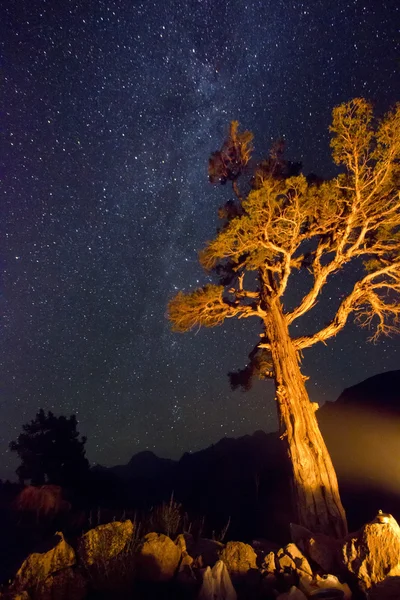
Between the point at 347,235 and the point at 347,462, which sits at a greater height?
the point at 347,235

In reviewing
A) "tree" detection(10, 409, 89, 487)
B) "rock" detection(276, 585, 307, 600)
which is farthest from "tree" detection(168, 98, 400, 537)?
"tree" detection(10, 409, 89, 487)

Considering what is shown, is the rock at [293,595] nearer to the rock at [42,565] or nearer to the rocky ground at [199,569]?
the rocky ground at [199,569]

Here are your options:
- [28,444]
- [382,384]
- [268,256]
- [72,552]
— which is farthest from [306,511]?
[382,384]

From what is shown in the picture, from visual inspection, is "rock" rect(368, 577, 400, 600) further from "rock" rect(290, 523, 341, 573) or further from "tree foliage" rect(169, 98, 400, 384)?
"tree foliage" rect(169, 98, 400, 384)

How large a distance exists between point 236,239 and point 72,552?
812 cm

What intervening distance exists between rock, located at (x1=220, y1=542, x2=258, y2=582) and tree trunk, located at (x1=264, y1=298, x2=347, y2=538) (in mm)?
2850

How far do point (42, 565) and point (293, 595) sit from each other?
368 cm

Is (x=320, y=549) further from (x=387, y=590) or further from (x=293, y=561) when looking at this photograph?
(x=387, y=590)

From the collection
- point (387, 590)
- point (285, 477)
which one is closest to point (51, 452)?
point (285, 477)

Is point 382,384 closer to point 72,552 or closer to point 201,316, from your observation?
point 201,316

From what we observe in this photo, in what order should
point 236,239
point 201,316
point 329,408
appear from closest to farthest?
point 236,239
point 201,316
point 329,408

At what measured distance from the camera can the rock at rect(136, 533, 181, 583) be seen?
5.95m

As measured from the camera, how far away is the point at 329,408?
43.1 meters

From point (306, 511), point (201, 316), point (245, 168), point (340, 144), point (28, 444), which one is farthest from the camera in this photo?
point (28, 444)
